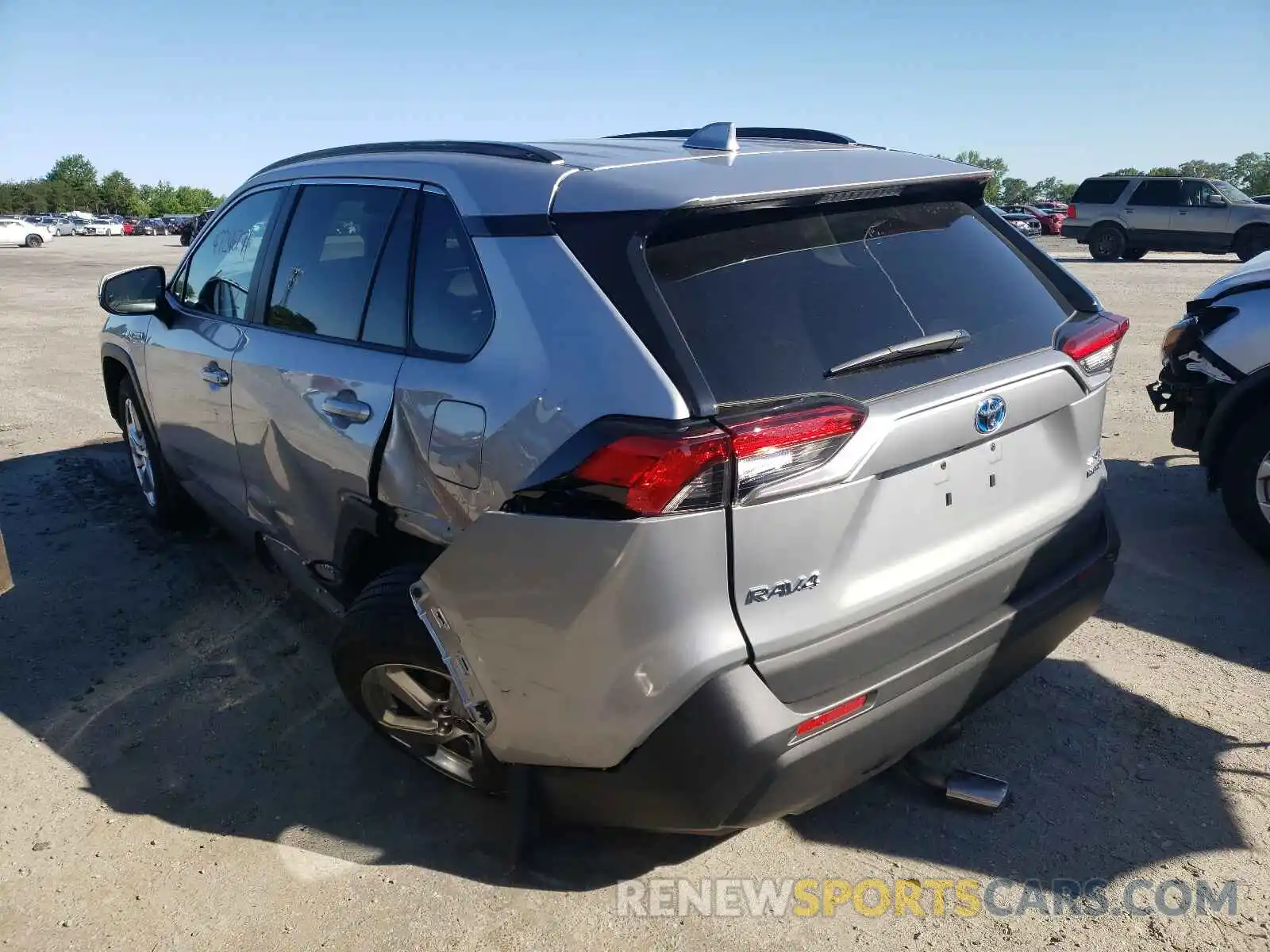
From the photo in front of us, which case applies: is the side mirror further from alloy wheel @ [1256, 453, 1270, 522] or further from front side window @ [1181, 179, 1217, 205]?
front side window @ [1181, 179, 1217, 205]

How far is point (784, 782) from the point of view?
2.27 meters

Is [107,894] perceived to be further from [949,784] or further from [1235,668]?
[1235,668]

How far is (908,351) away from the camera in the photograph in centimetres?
242

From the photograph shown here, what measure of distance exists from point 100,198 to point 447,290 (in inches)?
4863

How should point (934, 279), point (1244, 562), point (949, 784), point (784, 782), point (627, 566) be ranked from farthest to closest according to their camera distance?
point (1244, 562), point (949, 784), point (934, 279), point (784, 782), point (627, 566)

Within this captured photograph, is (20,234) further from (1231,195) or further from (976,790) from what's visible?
(976,790)

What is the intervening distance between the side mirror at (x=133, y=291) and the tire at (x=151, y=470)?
558mm

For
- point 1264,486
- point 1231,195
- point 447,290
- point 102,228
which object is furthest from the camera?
point 102,228

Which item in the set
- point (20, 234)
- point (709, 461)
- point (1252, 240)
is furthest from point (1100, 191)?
point (20, 234)

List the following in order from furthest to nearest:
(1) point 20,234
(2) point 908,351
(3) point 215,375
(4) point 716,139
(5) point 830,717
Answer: (1) point 20,234, (3) point 215,375, (4) point 716,139, (2) point 908,351, (5) point 830,717

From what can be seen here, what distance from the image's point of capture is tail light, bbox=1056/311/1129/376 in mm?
2779

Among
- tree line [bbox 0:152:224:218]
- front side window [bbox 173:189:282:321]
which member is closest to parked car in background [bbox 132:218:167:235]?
tree line [bbox 0:152:224:218]

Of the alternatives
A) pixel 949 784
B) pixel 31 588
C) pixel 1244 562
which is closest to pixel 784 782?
pixel 949 784

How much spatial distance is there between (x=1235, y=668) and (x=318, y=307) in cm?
345
